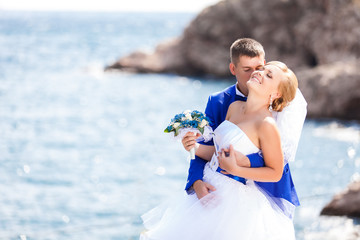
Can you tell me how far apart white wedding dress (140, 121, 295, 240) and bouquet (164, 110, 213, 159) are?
0.28ft

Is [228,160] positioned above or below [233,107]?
below

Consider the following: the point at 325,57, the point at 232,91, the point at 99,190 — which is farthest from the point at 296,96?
the point at 325,57

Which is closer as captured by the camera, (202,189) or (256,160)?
(256,160)

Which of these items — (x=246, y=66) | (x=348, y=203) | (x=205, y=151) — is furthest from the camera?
(x=348, y=203)

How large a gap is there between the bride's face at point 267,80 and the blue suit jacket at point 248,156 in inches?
12.7

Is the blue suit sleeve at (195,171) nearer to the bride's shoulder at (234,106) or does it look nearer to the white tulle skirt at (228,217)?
the white tulle skirt at (228,217)

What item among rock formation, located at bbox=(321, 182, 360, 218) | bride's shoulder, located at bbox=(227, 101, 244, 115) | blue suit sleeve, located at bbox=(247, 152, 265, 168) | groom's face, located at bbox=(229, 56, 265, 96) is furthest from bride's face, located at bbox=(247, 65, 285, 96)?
rock formation, located at bbox=(321, 182, 360, 218)

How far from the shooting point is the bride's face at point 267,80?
2.87m

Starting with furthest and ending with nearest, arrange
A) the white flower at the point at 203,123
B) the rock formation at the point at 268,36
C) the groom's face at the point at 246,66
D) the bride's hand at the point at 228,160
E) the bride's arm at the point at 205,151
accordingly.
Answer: the rock formation at the point at 268,36 < the bride's arm at the point at 205,151 < the groom's face at the point at 246,66 < the white flower at the point at 203,123 < the bride's hand at the point at 228,160

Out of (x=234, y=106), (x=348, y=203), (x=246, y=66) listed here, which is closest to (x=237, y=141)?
(x=234, y=106)

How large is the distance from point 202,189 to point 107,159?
14213 mm

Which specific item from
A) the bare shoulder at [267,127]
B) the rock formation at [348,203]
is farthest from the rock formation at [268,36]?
the bare shoulder at [267,127]

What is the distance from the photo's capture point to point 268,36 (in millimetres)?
29766

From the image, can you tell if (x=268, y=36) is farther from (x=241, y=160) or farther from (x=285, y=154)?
(x=241, y=160)
